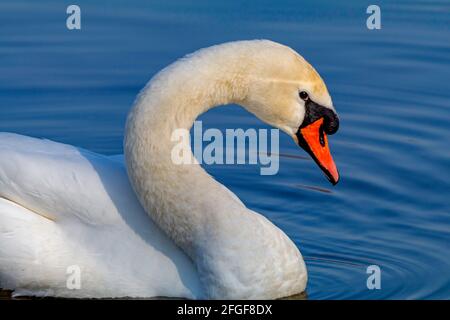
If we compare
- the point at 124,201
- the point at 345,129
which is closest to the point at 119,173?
the point at 124,201

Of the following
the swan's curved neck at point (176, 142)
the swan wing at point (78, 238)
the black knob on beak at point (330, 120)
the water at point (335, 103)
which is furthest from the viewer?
the water at point (335, 103)

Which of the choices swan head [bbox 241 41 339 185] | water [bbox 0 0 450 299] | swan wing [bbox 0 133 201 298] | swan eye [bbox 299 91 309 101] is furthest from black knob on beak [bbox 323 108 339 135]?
swan wing [bbox 0 133 201 298]

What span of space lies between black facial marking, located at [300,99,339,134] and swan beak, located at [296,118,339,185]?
3 cm

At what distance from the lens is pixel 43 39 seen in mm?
12906

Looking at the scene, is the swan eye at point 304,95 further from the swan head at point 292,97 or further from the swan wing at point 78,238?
the swan wing at point 78,238

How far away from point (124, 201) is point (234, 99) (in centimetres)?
88

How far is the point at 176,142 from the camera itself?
830cm

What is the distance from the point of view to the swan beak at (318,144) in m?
8.55

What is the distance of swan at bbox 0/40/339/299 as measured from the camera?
27.0 feet

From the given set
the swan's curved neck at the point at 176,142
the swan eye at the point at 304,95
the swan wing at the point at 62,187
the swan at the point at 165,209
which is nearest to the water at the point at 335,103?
the swan at the point at 165,209

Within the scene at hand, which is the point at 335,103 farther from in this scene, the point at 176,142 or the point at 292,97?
the point at 176,142

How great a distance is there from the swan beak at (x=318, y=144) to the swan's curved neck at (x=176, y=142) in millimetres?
476

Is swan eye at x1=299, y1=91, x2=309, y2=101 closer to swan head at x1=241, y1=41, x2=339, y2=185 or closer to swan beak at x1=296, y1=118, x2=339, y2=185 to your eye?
swan head at x1=241, y1=41, x2=339, y2=185

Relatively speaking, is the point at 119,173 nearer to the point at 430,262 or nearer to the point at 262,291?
the point at 262,291
